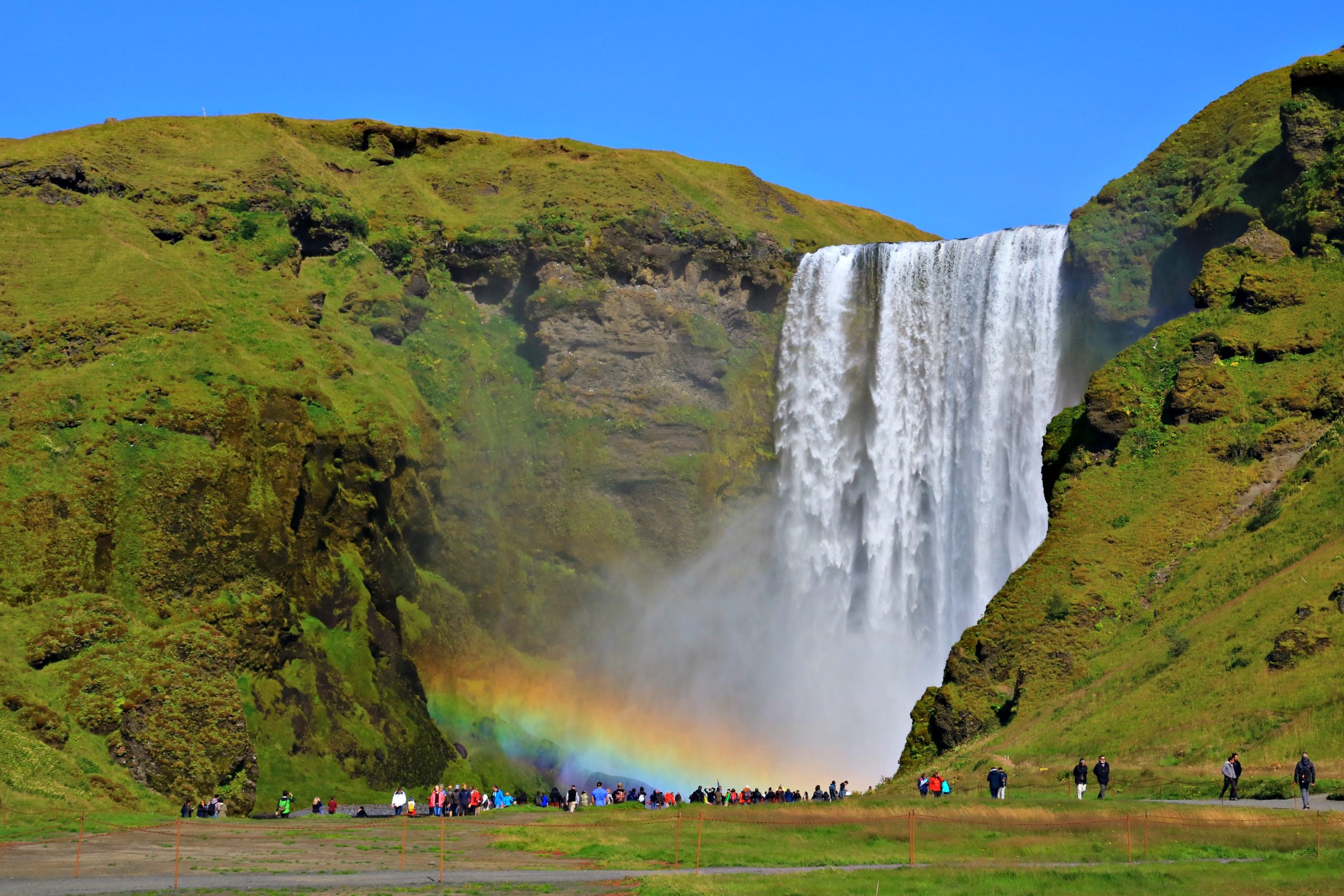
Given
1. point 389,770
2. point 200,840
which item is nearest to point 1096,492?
point 389,770

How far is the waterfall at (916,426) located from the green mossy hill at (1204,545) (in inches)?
544

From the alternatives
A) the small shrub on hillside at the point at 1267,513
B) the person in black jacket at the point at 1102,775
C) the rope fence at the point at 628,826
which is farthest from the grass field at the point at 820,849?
the small shrub on hillside at the point at 1267,513

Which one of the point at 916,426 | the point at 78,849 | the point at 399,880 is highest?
the point at 916,426

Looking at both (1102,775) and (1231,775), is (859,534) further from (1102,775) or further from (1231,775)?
(1231,775)

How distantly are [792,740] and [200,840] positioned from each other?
5466cm

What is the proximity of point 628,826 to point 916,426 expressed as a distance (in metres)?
56.0

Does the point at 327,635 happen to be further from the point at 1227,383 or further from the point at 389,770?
the point at 1227,383

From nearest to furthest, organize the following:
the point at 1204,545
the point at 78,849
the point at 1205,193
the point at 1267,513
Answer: the point at 78,849 < the point at 1267,513 < the point at 1204,545 < the point at 1205,193

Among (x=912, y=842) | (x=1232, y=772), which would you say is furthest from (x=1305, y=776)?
(x=912, y=842)

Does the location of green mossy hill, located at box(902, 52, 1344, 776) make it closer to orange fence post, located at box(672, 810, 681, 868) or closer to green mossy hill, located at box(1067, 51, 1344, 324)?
green mossy hill, located at box(1067, 51, 1344, 324)

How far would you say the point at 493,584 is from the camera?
10306cm

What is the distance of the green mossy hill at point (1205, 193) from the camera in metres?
81.6

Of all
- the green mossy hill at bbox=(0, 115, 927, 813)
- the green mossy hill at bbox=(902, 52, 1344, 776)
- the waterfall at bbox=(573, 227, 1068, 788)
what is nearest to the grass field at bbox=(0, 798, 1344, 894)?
the green mossy hill at bbox=(902, 52, 1344, 776)

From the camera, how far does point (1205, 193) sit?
90500 millimetres
